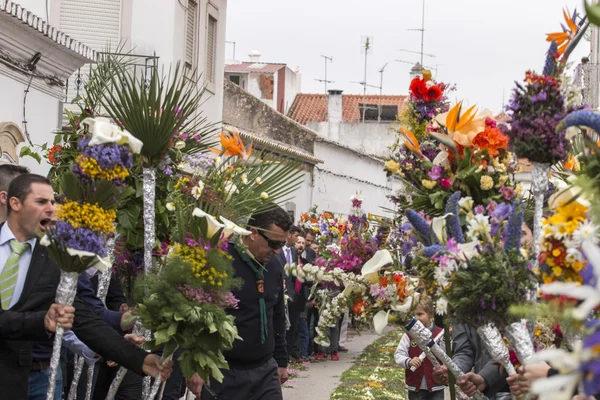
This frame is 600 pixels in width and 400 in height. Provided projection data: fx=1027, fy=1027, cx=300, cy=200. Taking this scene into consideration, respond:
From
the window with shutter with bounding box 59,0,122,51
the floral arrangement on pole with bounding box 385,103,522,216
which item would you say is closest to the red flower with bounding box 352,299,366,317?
the floral arrangement on pole with bounding box 385,103,522,216

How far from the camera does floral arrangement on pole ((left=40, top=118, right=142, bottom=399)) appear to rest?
17.5ft

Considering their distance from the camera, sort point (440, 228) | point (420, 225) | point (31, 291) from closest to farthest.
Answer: point (440, 228) < point (420, 225) < point (31, 291)

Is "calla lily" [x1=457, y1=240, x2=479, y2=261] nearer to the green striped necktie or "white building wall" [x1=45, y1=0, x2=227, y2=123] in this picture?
the green striped necktie

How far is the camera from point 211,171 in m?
6.80

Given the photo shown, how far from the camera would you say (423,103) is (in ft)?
23.4

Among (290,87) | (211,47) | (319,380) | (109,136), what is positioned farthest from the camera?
(290,87)

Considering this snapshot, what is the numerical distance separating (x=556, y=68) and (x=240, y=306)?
3.40 metres

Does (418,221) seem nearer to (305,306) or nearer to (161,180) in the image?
(161,180)

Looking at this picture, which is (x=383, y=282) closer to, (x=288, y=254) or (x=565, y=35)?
(x=565, y=35)


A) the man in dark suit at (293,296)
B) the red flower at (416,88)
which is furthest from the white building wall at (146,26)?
the red flower at (416,88)

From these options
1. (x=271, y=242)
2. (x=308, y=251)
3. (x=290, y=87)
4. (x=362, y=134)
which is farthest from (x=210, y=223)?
(x=290, y=87)

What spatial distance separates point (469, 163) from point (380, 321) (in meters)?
1.04

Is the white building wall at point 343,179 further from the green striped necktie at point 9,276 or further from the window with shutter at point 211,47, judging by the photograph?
the green striped necktie at point 9,276

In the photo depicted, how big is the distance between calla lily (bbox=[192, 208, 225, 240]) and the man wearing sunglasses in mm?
1326
